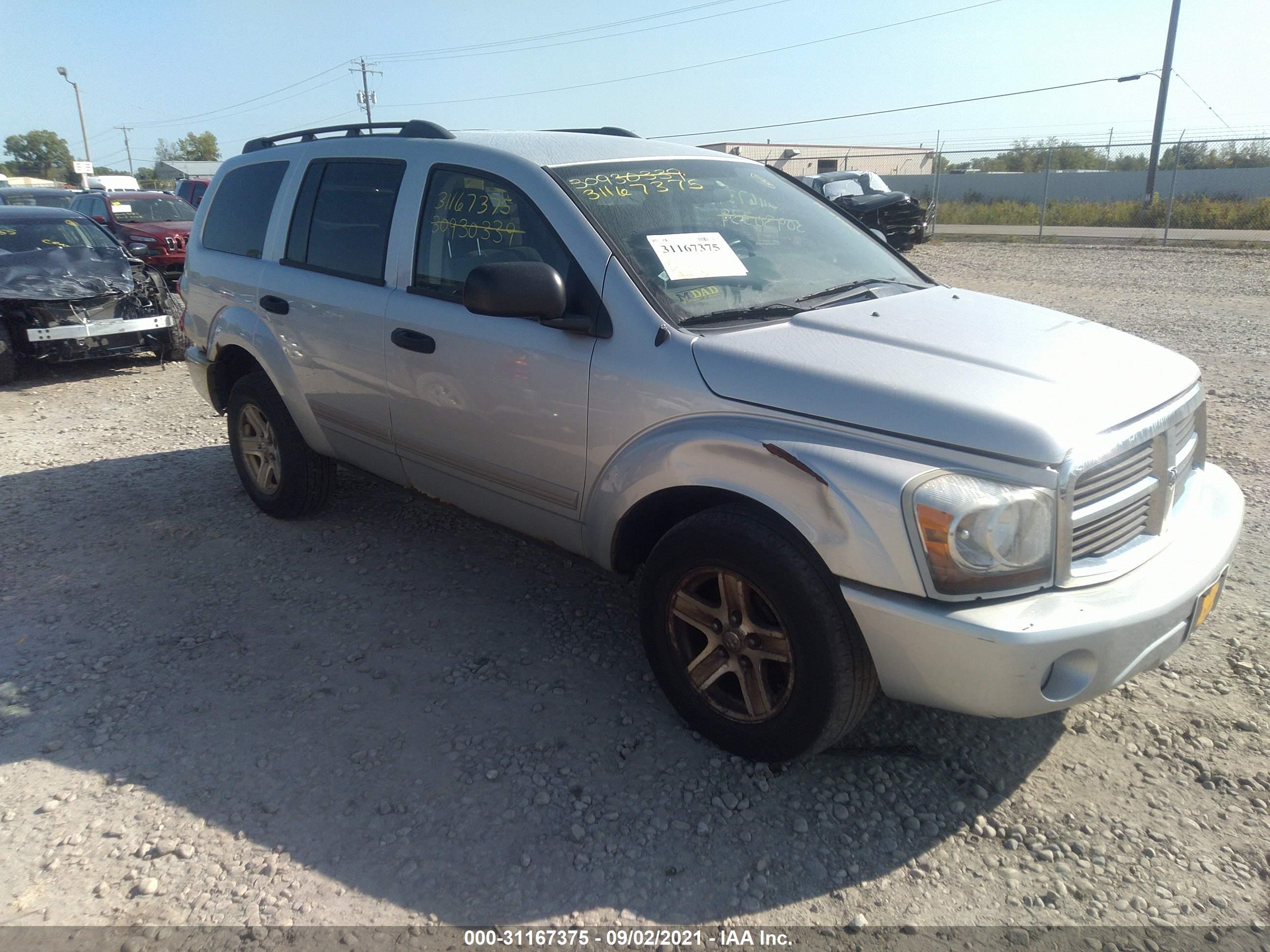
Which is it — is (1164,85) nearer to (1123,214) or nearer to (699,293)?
(1123,214)

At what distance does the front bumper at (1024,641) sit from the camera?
7.66ft

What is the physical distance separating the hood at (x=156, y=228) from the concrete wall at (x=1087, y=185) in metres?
21.9

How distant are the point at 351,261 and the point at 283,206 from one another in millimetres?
780

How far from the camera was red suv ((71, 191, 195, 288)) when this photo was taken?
535 inches

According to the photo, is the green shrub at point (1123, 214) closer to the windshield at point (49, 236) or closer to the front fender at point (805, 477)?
the windshield at point (49, 236)

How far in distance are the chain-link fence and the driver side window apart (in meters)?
20.9

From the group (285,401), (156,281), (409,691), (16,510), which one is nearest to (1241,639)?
(409,691)

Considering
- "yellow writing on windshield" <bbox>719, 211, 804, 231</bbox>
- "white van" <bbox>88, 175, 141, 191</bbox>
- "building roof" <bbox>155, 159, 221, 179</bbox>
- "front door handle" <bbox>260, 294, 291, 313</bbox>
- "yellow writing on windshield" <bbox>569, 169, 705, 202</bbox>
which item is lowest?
"front door handle" <bbox>260, 294, 291, 313</bbox>

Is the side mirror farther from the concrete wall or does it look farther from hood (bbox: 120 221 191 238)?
the concrete wall

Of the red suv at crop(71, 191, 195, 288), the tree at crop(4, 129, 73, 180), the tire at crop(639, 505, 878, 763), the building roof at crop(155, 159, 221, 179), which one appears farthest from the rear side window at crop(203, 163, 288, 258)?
the tree at crop(4, 129, 73, 180)

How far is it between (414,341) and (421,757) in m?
1.67

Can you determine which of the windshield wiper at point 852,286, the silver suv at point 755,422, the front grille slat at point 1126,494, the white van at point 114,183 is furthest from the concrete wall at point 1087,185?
the white van at point 114,183

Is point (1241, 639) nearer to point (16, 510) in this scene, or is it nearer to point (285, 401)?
point (285, 401)

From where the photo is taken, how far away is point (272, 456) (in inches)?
195
